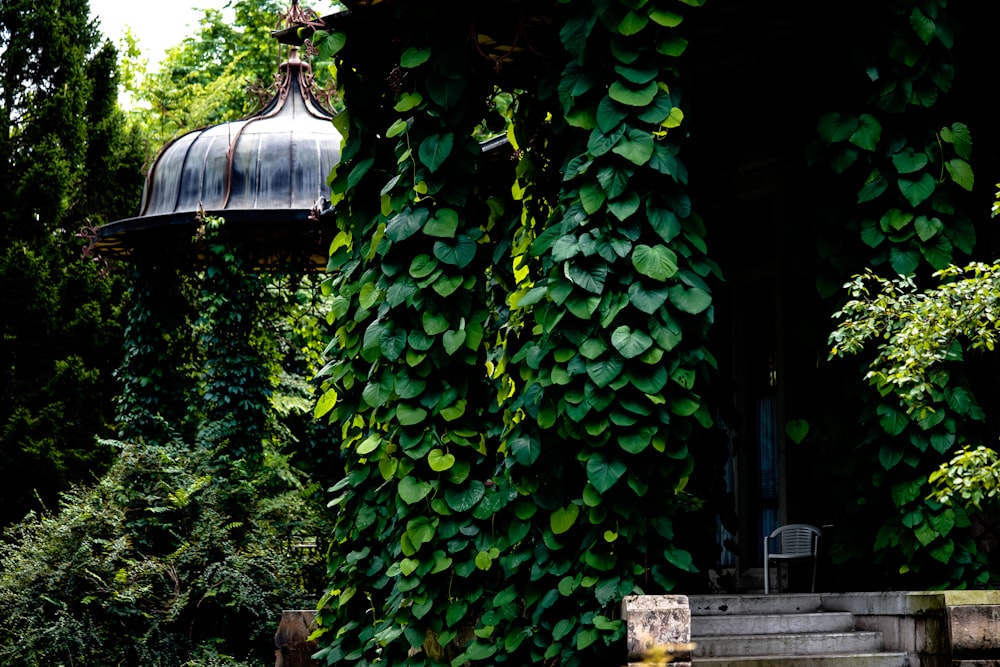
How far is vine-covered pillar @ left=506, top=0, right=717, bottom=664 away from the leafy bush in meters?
6.22

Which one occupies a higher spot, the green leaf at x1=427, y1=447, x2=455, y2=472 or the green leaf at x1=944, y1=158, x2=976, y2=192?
the green leaf at x1=944, y1=158, x2=976, y2=192

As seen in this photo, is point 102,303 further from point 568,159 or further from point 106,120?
point 568,159

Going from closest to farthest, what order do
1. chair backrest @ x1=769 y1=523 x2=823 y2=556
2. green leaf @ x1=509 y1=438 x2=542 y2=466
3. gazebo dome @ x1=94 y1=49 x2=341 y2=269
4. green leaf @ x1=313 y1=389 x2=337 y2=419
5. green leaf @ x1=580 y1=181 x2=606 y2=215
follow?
1. green leaf @ x1=580 y1=181 x2=606 y2=215
2. green leaf @ x1=509 y1=438 x2=542 y2=466
3. green leaf @ x1=313 y1=389 x2=337 y2=419
4. chair backrest @ x1=769 y1=523 x2=823 y2=556
5. gazebo dome @ x1=94 y1=49 x2=341 y2=269

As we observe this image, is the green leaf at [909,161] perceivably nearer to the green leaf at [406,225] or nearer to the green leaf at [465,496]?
the green leaf at [406,225]

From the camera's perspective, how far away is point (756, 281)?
11.3 m

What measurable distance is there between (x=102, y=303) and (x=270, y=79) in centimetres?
Result: 916

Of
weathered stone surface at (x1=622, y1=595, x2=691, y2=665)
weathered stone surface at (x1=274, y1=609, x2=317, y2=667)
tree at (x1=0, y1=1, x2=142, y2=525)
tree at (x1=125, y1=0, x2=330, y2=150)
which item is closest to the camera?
weathered stone surface at (x1=622, y1=595, x2=691, y2=665)

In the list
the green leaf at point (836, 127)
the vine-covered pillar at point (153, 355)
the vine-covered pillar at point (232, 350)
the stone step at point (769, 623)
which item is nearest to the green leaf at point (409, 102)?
the green leaf at point (836, 127)

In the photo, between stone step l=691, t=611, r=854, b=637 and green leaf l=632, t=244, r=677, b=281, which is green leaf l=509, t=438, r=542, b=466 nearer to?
green leaf l=632, t=244, r=677, b=281

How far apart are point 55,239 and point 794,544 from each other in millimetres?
16151

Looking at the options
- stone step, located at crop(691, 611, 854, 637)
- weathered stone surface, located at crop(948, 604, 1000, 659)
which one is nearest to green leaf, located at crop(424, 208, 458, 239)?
stone step, located at crop(691, 611, 854, 637)

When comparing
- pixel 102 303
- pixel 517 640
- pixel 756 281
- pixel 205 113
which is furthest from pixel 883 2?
pixel 205 113

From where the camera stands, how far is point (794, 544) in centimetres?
1018

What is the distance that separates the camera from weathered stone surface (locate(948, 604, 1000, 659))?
23.1 ft
